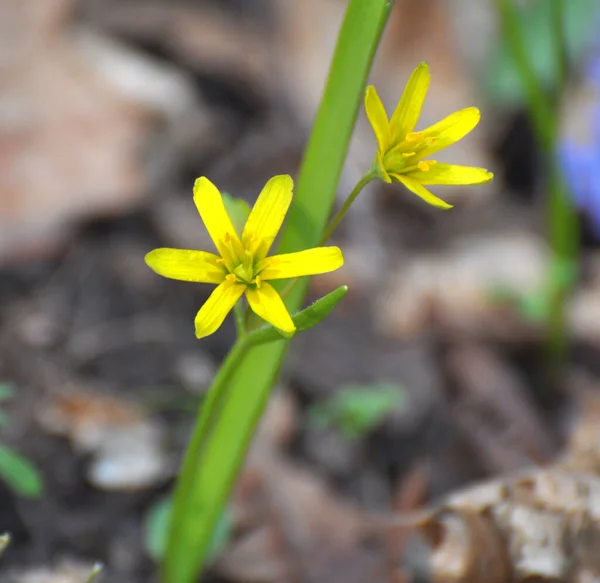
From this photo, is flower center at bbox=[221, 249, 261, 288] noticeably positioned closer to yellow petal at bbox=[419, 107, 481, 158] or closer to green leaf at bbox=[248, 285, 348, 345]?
green leaf at bbox=[248, 285, 348, 345]

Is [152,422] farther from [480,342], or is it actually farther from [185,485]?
[480,342]

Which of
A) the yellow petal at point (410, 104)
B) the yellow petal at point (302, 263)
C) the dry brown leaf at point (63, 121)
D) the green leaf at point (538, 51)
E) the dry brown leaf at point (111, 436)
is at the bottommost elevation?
the yellow petal at point (302, 263)

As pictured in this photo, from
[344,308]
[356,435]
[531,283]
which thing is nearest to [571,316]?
[531,283]

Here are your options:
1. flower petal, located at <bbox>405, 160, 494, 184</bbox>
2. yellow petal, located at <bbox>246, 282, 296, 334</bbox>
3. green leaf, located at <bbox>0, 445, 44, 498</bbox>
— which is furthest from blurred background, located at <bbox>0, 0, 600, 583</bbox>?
flower petal, located at <bbox>405, 160, 494, 184</bbox>

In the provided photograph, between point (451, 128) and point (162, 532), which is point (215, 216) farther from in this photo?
point (162, 532)

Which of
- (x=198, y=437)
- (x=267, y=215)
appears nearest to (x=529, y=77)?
(x=267, y=215)

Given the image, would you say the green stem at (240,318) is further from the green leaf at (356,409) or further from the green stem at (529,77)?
the green stem at (529,77)

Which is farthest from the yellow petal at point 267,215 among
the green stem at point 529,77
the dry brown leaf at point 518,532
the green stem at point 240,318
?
the green stem at point 529,77
